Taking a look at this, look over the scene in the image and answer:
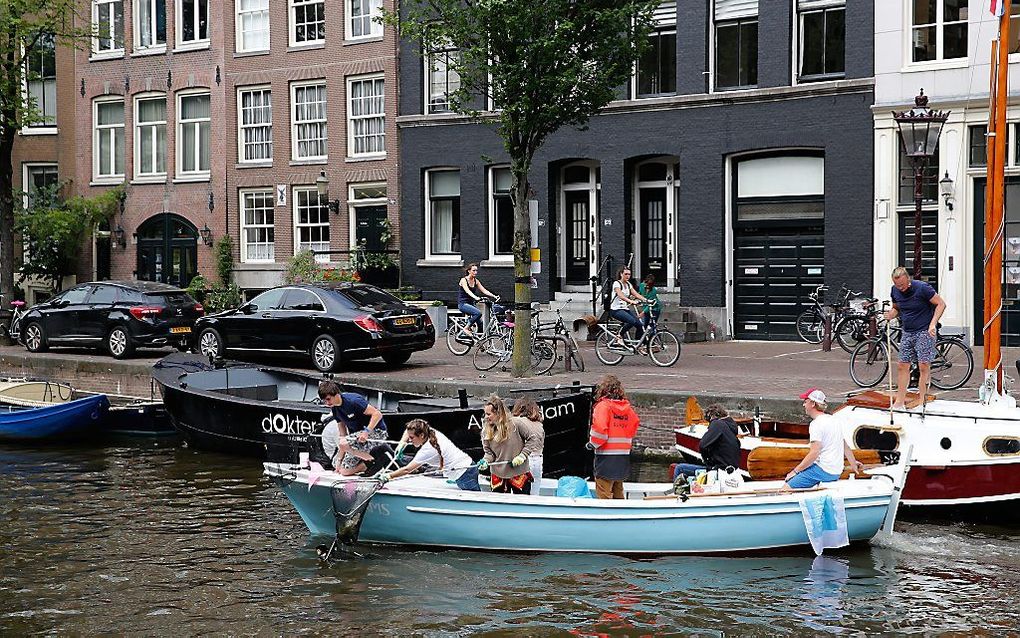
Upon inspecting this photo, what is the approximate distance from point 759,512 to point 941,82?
1484 centimetres

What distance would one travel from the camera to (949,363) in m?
18.8

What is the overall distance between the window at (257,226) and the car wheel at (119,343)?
9.00m

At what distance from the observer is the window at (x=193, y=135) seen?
36.7m

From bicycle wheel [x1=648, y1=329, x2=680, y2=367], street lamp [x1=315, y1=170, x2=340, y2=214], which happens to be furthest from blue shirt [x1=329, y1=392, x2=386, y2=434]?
street lamp [x1=315, y1=170, x2=340, y2=214]

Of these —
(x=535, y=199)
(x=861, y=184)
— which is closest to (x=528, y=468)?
(x=861, y=184)

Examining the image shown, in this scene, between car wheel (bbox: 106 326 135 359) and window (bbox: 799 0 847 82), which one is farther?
window (bbox: 799 0 847 82)

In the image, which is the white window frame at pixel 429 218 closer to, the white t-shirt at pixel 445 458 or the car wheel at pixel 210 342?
the car wheel at pixel 210 342

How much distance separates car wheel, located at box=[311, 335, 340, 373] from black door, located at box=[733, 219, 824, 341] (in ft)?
30.8

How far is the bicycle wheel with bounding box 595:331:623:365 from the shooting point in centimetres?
2244

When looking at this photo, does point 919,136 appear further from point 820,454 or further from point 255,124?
point 255,124

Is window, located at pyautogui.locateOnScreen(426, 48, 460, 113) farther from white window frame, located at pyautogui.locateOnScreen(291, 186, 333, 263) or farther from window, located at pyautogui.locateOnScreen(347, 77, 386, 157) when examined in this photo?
white window frame, located at pyautogui.locateOnScreen(291, 186, 333, 263)

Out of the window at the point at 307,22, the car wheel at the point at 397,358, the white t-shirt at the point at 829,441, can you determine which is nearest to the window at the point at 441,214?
the window at the point at 307,22

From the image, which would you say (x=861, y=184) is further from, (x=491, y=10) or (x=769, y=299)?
(x=491, y=10)

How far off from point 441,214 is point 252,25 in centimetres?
797
